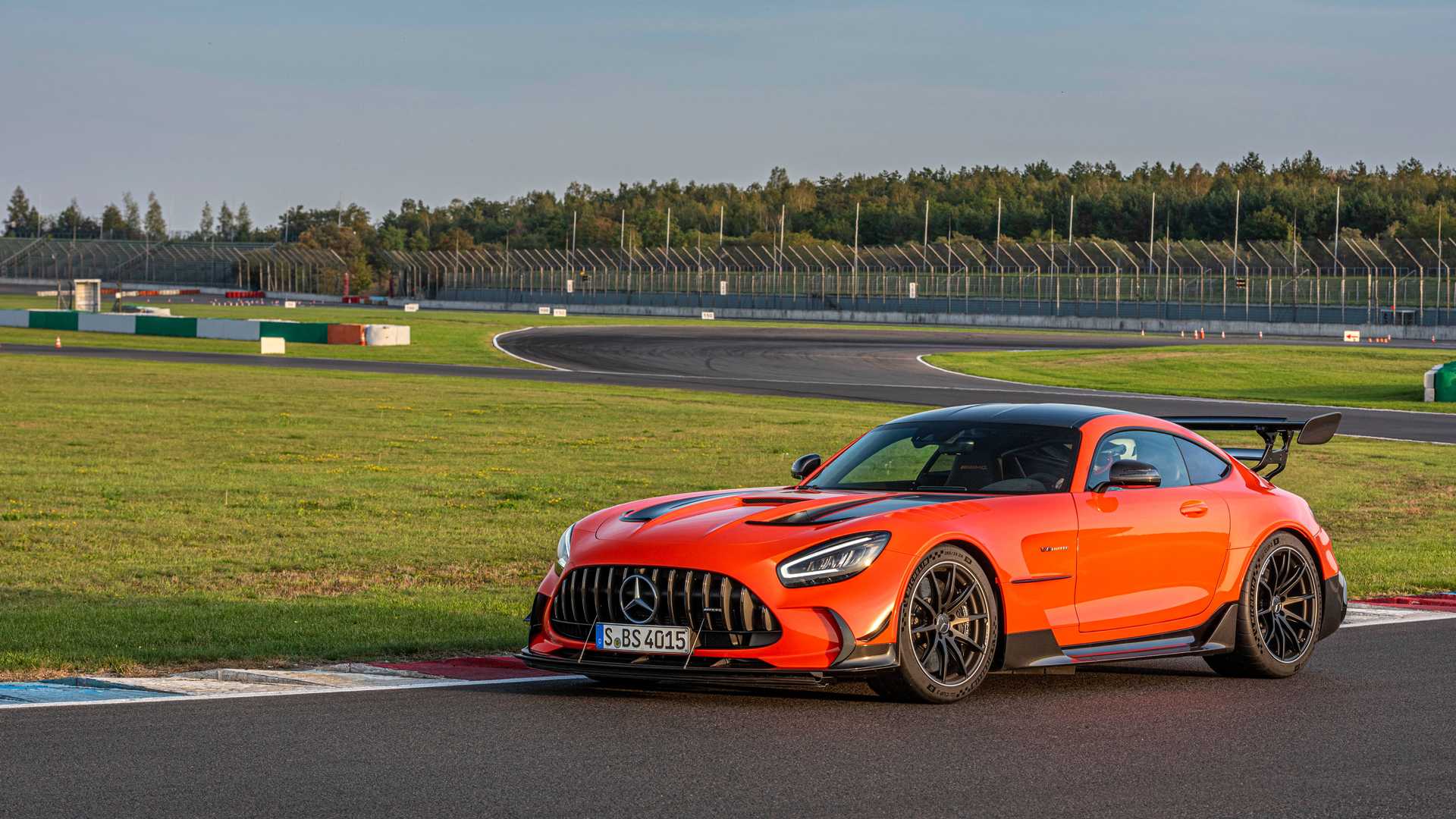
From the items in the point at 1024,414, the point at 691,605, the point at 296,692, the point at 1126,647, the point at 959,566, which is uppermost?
the point at 1024,414

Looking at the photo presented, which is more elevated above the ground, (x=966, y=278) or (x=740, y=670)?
(x=966, y=278)

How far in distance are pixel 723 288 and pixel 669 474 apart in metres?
91.2

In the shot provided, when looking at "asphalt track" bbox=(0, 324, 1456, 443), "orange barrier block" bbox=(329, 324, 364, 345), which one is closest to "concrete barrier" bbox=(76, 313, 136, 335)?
"asphalt track" bbox=(0, 324, 1456, 443)

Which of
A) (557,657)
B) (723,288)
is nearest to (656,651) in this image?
(557,657)

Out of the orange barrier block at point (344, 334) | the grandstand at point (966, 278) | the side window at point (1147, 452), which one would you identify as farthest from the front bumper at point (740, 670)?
the grandstand at point (966, 278)

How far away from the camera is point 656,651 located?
782 centimetres

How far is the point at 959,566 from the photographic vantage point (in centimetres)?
810

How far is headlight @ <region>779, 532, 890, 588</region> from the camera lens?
7.73 meters

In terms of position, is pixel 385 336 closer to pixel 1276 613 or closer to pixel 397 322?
pixel 397 322

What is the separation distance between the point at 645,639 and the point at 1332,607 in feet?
13.4

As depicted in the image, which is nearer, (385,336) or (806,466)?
(806,466)

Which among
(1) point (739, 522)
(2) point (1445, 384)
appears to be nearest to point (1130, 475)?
(1) point (739, 522)

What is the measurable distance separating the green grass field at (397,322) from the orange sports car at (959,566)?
40.3m

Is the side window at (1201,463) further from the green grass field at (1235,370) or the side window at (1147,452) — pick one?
the green grass field at (1235,370)
